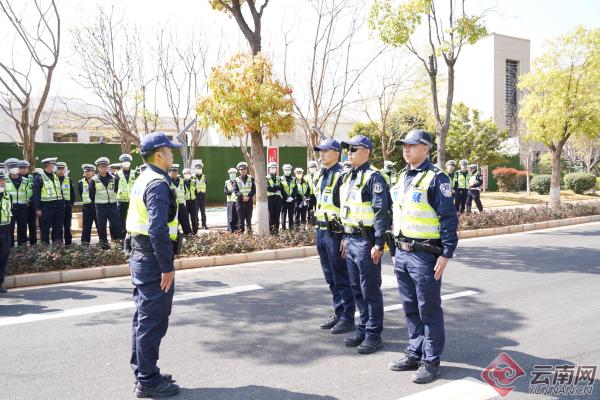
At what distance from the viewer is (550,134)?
1747 cm

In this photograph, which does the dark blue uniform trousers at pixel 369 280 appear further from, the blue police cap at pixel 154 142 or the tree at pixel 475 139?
the tree at pixel 475 139

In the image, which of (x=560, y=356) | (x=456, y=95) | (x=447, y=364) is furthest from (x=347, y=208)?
(x=456, y=95)

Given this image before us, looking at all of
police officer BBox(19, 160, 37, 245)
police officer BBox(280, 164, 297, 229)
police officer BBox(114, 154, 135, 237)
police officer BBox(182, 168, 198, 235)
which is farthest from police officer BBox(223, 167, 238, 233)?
police officer BBox(19, 160, 37, 245)

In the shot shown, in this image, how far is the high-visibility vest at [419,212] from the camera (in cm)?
420

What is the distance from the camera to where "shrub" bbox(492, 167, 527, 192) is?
93.9 feet

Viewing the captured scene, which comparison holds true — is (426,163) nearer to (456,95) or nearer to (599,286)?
(599,286)

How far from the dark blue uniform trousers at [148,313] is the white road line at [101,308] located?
269cm

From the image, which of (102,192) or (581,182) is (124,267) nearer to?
(102,192)

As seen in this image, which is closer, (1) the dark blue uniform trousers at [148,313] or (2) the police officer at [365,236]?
(1) the dark blue uniform trousers at [148,313]

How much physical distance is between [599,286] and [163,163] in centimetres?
665

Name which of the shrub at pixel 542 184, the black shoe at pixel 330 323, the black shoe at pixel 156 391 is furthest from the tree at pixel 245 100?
the shrub at pixel 542 184

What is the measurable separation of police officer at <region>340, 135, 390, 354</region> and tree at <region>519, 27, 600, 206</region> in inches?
580

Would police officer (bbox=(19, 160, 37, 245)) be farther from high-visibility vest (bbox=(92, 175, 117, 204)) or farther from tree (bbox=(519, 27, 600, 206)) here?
tree (bbox=(519, 27, 600, 206))

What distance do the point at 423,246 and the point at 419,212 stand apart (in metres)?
0.29
